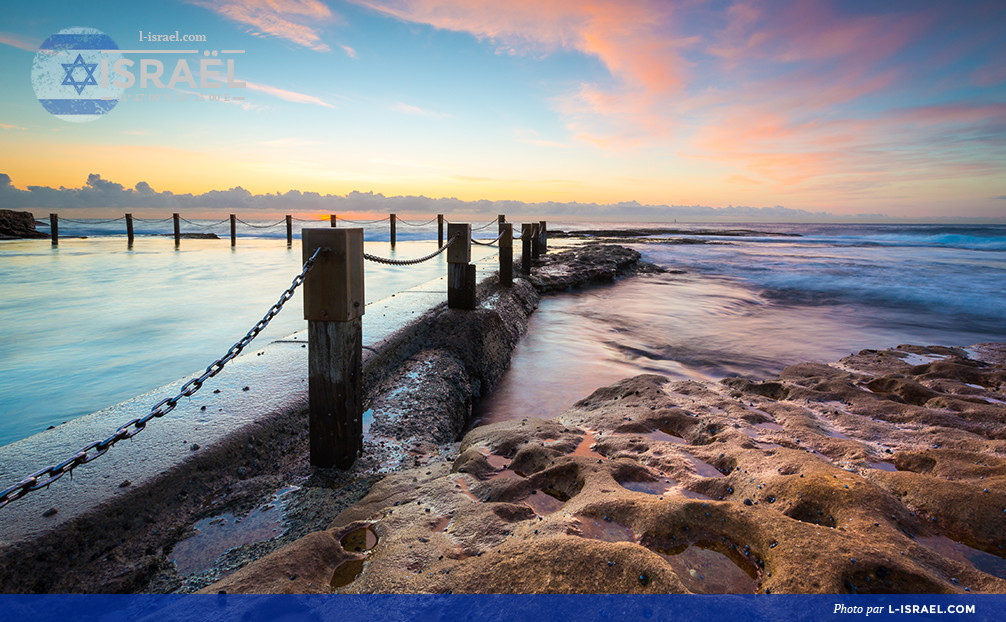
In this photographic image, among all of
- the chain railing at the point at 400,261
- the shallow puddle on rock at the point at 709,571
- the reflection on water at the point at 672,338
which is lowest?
the reflection on water at the point at 672,338

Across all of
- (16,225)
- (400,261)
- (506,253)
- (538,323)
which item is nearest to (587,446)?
(400,261)

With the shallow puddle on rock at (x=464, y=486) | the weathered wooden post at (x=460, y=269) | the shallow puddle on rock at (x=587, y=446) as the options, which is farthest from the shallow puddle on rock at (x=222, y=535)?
the weathered wooden post at (x=460, y=269)

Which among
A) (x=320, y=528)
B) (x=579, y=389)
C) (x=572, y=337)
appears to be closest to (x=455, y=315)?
(x=579, y=389)

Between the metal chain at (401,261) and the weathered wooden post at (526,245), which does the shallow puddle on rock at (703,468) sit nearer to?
the metal chain at (401,261)

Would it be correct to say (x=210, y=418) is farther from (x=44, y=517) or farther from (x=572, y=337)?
(x=572, y=337)

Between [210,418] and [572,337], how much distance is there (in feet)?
16.6

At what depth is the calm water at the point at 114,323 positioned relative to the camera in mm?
4188

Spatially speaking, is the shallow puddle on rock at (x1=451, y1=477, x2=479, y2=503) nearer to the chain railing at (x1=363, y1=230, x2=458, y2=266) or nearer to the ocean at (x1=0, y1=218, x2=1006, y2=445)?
the chain railing at (x1=363, y1=230, x2=458, y2=266)

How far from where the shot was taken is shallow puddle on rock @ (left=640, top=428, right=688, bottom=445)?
2.89 metres

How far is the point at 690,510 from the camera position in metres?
1.84

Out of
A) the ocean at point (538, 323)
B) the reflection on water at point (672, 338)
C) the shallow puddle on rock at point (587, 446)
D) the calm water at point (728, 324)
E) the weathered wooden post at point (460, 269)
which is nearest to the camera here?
the shallow puddle on rock at point (587, 446)

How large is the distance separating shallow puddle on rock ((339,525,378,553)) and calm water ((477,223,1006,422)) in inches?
90.7

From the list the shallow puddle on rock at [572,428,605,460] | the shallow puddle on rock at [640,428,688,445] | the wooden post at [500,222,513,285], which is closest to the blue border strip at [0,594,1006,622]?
the shallow puddle on rock at [572,428,605,460]

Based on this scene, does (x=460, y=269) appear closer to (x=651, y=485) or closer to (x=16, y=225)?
(x=651, y=485)
